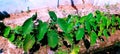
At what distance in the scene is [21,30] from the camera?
207 inches

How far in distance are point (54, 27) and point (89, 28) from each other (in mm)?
A: 602

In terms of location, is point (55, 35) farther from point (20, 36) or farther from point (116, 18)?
point (116, 18)

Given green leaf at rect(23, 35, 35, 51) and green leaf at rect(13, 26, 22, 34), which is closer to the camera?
green leaf at rect(23, 35, 35, 51)

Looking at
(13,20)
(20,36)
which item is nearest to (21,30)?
(20,36)

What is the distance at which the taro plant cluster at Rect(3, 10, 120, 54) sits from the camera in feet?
16.7

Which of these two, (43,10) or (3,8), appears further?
(43,10)

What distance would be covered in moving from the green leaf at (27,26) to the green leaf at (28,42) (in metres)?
0.10

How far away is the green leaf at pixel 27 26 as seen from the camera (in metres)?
5.00

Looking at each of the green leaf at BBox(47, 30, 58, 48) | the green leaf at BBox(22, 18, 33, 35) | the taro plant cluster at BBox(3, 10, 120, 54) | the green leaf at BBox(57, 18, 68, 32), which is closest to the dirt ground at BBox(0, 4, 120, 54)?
the taro plant cluster at BBox(3, 10, 120, 54)

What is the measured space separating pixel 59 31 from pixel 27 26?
2.58 ft

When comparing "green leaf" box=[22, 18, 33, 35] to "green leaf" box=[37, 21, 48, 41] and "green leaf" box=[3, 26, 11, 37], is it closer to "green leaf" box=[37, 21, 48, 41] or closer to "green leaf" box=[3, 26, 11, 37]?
"green leaf" box=[37, 21, 48, 41]

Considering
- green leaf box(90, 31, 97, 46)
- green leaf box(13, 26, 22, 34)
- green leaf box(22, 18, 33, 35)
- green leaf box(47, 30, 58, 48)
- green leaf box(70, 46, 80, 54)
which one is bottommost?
green leaf box(70, 46, 80, 54)

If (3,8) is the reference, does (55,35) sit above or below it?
below

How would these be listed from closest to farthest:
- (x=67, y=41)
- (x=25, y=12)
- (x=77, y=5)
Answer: (x=67, y=41)
(x=25, y=12)
(x=77, y=5)
